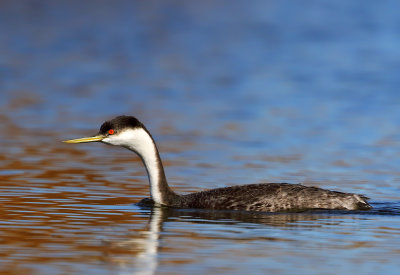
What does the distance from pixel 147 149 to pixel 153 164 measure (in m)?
0.27

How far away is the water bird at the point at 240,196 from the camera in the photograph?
1546 cm

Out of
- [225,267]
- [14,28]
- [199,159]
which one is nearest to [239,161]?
[199,159]

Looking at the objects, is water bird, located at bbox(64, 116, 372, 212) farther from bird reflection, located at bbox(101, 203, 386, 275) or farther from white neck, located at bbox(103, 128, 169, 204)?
bird reflection, located at bbox(101, 203, 386, 275)

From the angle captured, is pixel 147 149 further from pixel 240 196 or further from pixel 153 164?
pixel 240 196

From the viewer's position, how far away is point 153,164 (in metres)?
15.7

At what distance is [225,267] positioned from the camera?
11.2 metres

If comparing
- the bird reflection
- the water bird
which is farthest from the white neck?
the bird reflection

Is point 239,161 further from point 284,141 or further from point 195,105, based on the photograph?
point 195,105

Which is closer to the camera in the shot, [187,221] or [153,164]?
[187,221]

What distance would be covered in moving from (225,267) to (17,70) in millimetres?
29206

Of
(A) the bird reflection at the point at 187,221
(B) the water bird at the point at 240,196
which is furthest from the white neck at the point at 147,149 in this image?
(A) the bird reflection at the point at 187,221

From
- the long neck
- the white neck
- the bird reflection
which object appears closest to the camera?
the bird reflection

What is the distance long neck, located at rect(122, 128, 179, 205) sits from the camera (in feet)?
50.6

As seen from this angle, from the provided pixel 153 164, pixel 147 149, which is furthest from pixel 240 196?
pixel 147 149
